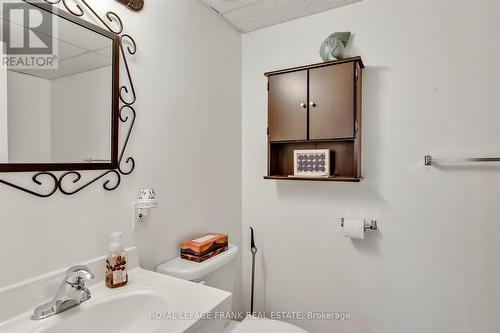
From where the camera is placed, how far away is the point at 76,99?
3.35ft

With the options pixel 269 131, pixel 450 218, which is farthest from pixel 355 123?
pixel 450 218

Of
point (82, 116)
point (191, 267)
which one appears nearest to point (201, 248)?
point (191, 267)

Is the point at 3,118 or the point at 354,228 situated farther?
the point at 354,228

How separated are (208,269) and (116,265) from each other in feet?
1.39

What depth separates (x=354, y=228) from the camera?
1.56 meters

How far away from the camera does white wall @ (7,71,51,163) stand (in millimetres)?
854

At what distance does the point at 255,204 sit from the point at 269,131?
1.84 ft

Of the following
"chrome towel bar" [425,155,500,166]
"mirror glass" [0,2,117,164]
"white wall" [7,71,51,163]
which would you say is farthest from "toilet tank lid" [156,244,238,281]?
"chrome towel bar" [425,155,500,166]

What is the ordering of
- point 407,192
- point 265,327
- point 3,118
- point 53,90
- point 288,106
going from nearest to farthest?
1. point 3,118
2. point 53,90
3. point 265,327
4. point 407,192
5. point 288,106

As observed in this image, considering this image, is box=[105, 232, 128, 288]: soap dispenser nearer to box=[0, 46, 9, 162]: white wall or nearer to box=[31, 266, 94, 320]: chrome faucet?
box=[31, 266, 94, 320]: chrome faucet

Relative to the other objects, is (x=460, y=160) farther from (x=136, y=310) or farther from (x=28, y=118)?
(x=28, y=118)

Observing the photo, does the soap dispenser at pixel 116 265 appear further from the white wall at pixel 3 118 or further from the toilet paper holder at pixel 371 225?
the toilet paper holder at pixel 371 225

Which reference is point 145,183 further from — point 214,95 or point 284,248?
point 284,248

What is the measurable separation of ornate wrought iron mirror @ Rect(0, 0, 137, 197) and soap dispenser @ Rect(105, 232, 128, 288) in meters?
0.23
